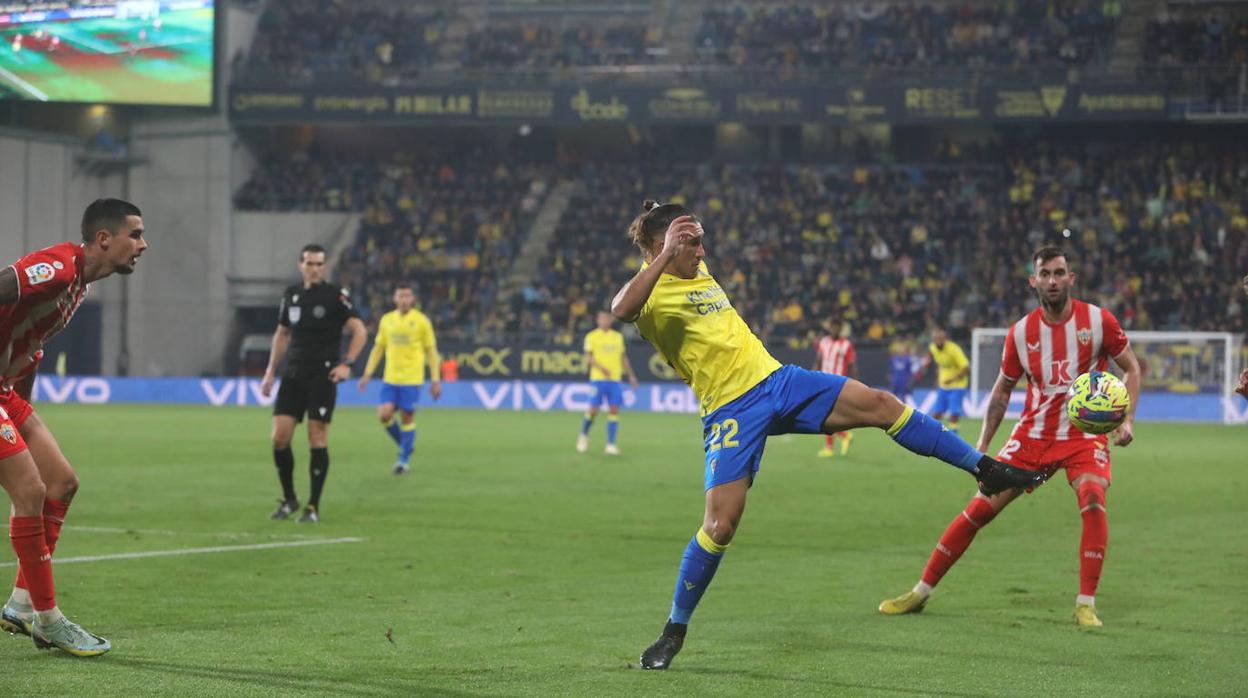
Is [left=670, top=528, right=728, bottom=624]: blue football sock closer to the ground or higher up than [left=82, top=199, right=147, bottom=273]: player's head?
closer to the ground

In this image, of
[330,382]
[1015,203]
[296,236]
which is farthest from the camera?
[296,236]

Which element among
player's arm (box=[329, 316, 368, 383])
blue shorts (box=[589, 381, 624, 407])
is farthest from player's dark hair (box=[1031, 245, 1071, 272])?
blue shorts (box=[589, 381, 624, 407])

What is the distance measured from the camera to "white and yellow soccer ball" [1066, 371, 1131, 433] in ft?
27.4

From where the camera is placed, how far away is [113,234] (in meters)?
7.39

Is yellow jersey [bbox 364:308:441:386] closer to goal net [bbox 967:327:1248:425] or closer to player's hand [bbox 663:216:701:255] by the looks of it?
player's hand [bbox 663:216:701:255]

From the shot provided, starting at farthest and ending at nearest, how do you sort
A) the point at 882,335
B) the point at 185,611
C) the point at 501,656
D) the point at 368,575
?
the point at 882,335, the point at 368,575, the point at 185,611, the point at 501,656

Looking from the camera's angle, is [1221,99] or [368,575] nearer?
[368,575]

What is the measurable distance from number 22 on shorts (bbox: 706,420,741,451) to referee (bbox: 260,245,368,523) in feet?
22.5

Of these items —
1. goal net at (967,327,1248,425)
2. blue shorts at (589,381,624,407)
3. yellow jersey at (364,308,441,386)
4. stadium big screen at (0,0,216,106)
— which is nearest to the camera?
yellow jersey at (364,308,441,386)

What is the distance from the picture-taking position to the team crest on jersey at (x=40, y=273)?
22.8 feet

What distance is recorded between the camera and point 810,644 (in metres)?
8.05

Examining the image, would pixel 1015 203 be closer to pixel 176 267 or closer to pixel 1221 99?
pixel 1221 99

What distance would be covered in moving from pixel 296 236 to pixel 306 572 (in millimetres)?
37762

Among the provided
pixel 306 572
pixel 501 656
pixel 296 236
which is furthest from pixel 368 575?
pixel 296 236
